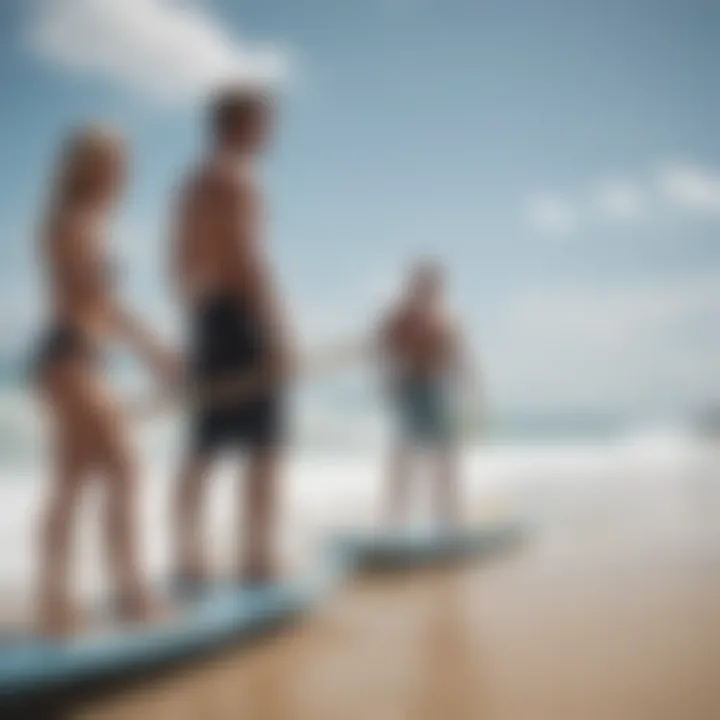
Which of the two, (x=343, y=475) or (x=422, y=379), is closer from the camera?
(x=343, y=475)

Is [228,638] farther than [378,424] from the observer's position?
No

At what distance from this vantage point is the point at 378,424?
1519mm

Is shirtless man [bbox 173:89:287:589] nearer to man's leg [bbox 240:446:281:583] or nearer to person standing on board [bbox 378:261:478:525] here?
man's leg [bbox 240:446:281:583]

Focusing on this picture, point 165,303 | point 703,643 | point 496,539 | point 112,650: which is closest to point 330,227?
point 165,303

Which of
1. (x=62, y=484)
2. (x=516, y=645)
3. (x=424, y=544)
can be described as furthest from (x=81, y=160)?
(x=516, y=645)

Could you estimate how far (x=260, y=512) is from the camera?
1.47m

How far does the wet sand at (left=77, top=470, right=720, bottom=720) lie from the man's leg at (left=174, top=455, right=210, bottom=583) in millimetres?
152

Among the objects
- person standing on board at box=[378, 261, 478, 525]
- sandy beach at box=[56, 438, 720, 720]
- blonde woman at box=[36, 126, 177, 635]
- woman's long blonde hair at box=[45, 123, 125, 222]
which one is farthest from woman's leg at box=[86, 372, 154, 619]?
person standing on board at box=[378, 261, 478, 525]

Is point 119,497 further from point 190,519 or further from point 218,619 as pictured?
point 218,619

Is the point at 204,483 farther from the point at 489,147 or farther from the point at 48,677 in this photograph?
the point at 489,147

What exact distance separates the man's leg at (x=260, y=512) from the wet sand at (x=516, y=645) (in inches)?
4.7

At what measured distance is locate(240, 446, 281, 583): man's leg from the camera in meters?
1.47

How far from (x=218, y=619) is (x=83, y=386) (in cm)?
37

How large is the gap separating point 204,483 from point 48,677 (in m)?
0.38
